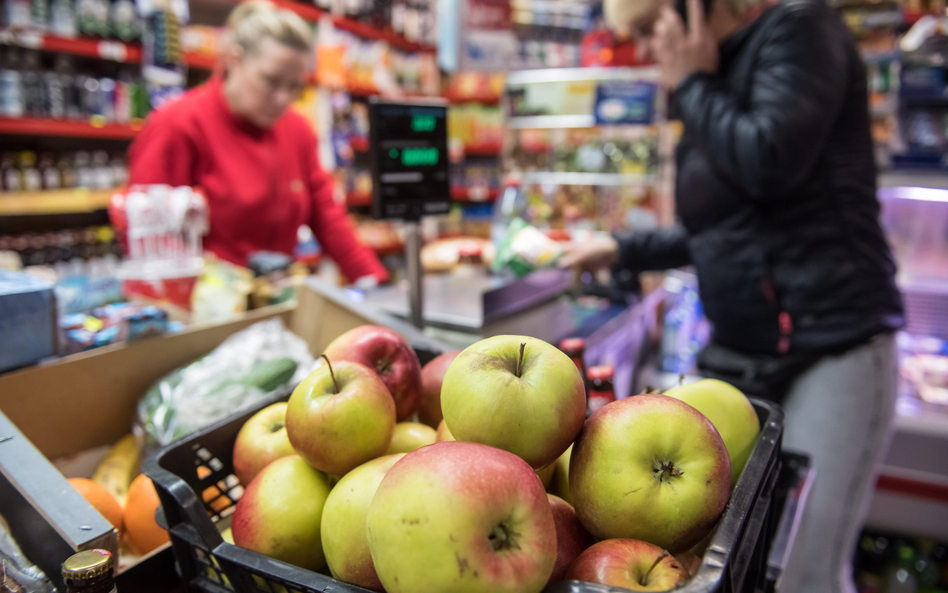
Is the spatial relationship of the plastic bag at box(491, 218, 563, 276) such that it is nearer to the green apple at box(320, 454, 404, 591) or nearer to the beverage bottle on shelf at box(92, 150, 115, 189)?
the green apple at box(320, 454, 404, 591)

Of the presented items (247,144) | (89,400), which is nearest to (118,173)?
(247,144)

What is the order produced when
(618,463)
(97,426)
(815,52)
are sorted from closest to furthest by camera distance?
(618,463), (97,426), (815,52)

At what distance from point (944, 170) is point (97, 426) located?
3.31 metres

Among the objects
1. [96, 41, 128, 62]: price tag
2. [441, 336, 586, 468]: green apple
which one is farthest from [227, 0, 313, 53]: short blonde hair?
[441, 336, 586, 468]: green apple

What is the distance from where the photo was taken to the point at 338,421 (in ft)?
2.25

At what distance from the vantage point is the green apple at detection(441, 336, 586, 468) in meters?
0.60

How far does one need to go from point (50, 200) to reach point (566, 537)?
3629mm

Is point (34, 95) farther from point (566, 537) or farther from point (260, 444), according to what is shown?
point (566, 537)

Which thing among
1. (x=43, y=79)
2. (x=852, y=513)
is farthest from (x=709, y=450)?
(x=43, y=79)

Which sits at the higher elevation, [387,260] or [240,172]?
[240,172]

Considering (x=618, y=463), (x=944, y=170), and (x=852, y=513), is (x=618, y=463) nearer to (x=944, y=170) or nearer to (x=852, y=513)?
(x=852, y=513)

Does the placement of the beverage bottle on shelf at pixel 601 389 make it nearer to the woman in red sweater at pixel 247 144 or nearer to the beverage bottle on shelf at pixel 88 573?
the beverage bottle on shelf at pixel 88 573

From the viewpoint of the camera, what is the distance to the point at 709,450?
62cm

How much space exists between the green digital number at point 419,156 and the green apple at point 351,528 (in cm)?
79
